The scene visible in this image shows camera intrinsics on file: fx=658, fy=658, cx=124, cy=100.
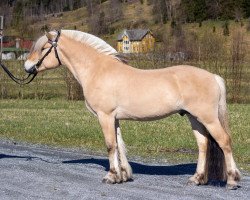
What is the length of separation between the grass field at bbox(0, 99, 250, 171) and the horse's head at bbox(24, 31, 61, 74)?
455cm

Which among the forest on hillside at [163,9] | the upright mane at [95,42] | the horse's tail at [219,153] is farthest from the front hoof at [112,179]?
the forest on hillside at [163,9]

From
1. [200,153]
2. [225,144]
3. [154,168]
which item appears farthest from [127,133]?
[225,144]

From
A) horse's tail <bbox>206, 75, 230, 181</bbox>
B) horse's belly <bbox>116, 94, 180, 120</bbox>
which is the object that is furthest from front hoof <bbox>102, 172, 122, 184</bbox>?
horse's tail <bbox>206, 75, 230, 181</bbox>

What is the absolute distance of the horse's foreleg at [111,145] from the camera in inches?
404

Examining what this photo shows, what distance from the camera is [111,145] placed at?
1038 cm

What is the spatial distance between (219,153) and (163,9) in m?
89.4

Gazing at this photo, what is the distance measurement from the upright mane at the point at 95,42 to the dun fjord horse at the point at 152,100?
0.02 meters

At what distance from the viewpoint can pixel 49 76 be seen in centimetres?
4369

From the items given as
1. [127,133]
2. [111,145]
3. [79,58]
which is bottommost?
[127,133]

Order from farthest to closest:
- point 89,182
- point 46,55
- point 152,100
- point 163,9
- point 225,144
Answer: point 163,9, point 46,55, point 89,182, point 152,100, point 225,144

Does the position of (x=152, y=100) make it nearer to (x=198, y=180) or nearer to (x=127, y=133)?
(x=198, y=180)

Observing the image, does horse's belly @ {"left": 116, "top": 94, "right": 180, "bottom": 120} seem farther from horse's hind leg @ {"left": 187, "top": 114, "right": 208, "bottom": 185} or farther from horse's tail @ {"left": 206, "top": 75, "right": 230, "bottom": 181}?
horse's tail @ {"left": 206, "top": 75, "right": 230, "bottom": 181}

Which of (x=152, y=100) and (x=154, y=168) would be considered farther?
(x=154, y=168)

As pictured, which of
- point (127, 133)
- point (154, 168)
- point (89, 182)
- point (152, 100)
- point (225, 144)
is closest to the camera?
point (225, 144)
